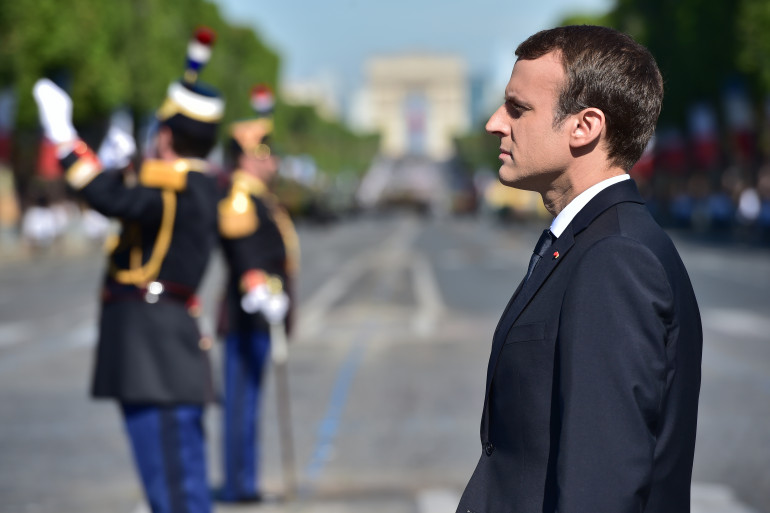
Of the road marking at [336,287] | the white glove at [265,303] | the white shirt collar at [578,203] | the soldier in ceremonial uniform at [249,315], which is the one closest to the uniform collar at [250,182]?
Answer: the soldier in ceremonial uniform at [249,315]

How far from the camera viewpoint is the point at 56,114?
5090 millimetres

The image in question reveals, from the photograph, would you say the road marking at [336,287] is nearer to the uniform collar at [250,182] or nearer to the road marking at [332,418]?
the road marking at [332,418]

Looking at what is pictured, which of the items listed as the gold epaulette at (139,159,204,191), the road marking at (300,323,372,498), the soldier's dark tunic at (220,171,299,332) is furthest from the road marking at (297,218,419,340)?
the gold epaulette at (139,159,204,191)

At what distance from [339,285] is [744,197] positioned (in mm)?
21107

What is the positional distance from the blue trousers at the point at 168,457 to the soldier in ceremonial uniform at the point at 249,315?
176 centimetres

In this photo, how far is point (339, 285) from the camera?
2527 centimetres

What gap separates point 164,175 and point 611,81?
306 centimetres

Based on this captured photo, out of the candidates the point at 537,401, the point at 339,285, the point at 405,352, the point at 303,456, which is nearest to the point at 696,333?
the point at 537,401

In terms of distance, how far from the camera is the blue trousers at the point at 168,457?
500 centimetres

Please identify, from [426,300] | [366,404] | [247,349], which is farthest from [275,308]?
[426,300]

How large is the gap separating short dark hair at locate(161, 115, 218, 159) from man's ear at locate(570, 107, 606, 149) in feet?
10.2

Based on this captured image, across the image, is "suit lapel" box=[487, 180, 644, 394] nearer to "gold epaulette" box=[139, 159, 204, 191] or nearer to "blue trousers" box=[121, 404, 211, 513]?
"blue trousers" box=[121, 404, 211, 513]

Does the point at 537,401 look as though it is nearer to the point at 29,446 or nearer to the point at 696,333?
the point at 696,333

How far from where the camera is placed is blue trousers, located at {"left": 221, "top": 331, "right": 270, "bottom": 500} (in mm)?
6988
